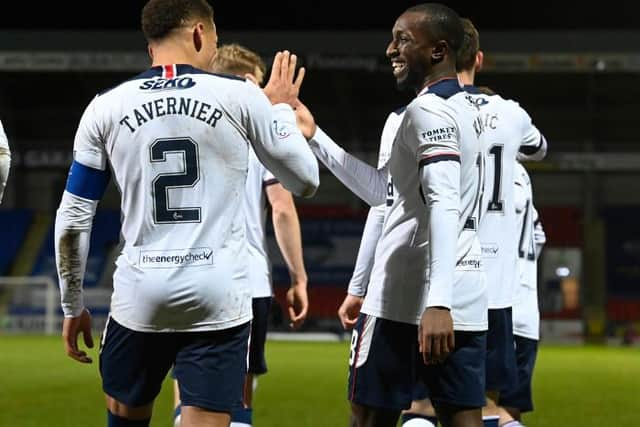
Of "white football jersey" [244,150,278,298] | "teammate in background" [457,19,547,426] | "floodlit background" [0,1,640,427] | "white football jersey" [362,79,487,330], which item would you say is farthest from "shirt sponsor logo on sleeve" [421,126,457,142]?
"floodlit background" [0,1,640,427]

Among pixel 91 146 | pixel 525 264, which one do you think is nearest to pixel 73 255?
pixel 91 146

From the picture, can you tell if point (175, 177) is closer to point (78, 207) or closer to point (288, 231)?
point (78, 207)

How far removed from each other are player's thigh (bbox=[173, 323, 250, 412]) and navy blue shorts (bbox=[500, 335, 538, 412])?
2.65 m

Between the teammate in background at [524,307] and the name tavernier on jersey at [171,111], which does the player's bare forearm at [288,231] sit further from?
the name tavernier on jersey at [171,111]

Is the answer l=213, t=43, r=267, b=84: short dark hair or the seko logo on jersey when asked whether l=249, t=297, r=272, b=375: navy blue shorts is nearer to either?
l=213, t=43, r=267, b=84: short dark hair

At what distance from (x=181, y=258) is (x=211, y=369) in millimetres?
306

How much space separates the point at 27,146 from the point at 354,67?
11408 mm

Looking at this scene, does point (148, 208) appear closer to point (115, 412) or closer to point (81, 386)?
point (115, 412)

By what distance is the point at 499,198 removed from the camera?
432 centimetres

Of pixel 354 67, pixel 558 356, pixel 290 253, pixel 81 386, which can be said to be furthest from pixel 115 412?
pixel 354 67

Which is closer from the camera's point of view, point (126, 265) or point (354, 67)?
point (126, 265)

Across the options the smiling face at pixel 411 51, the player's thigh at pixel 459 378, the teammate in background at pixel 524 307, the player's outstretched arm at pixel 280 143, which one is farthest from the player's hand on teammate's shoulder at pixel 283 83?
the teammate in background at pixel 524 307

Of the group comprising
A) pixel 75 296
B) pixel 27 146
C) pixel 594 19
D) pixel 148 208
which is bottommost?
pixel 75 296

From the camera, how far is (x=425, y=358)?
3.04 meters
